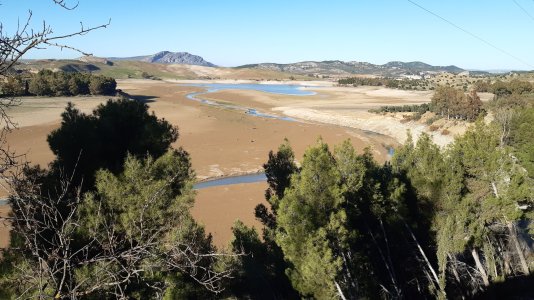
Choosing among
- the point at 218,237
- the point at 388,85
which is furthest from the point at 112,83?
the point at 388,85

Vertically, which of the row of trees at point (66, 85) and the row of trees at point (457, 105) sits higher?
the row of trees at point (66, 85)

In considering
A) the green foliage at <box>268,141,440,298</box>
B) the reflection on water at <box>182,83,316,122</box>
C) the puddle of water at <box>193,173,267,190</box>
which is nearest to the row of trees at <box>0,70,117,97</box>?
the reflection on water at <box>182,83,316,122</box>

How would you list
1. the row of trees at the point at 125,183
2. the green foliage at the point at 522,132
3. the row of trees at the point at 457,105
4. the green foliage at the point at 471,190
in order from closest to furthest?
the row of trees at the point at 125,183, the green foliage at the point at 471,190, the green foliage at the point at 522,132, the row of trees at the point at 457,105

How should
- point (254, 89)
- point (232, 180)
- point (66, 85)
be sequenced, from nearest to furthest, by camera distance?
point (232, 180) < point (66, 85) < point (254, 89)

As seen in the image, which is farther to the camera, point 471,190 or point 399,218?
point 471,190

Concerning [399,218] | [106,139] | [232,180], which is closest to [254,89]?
[232,180]

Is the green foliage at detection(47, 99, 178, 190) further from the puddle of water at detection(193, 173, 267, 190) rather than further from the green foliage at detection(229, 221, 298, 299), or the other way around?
the puddle of water at detection(193, 173, 267, 190)

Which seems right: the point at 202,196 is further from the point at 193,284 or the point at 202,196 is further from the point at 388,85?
the point at 388,85

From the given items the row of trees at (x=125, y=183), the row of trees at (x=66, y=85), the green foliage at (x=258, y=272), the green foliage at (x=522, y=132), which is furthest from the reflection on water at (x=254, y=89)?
the row of trees at (x=125, y=183)

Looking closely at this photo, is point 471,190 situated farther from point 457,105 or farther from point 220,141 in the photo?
point 457,105

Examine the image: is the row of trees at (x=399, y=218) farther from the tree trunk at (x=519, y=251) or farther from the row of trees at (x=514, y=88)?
the row of trees at (x=514, y=88)

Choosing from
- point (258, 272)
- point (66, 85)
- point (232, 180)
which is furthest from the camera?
point (66, 85)
